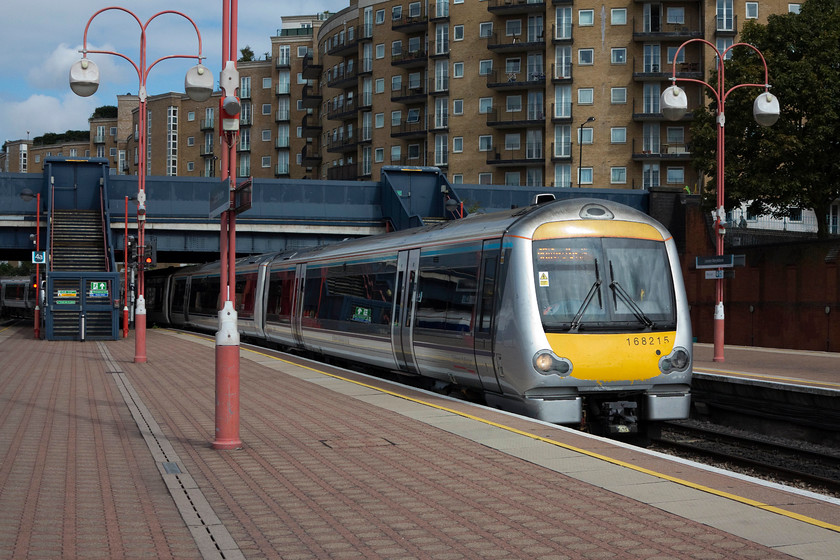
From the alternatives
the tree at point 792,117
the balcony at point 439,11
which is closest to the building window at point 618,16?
the balcony at point 439,11

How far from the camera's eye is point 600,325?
1282cm

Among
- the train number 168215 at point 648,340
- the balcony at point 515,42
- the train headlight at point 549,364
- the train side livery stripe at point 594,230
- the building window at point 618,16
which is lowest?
the train headlight at point 549,364

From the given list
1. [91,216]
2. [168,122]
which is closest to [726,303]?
[91,216]

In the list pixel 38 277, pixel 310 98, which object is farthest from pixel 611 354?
pixel 310 98

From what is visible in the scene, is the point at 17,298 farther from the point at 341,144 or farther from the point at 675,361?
the point at 675,361

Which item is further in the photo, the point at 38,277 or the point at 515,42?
the point at 515,42

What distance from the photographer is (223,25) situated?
11078 mm

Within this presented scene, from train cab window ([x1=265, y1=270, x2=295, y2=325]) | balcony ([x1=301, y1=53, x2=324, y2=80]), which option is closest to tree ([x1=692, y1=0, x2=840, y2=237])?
train cab window ([x1=265, y1=270, x2=295, y2=325])

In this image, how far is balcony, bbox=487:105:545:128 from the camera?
69.9 m

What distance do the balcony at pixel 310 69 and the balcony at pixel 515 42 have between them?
25.0 metres

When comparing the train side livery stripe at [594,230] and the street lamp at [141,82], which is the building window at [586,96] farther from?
the train side livery stripe at [594,230]

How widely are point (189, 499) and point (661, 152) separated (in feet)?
206

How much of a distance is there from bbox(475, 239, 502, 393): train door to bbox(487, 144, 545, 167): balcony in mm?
56693

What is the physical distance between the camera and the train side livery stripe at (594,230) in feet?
Result: 43.3
